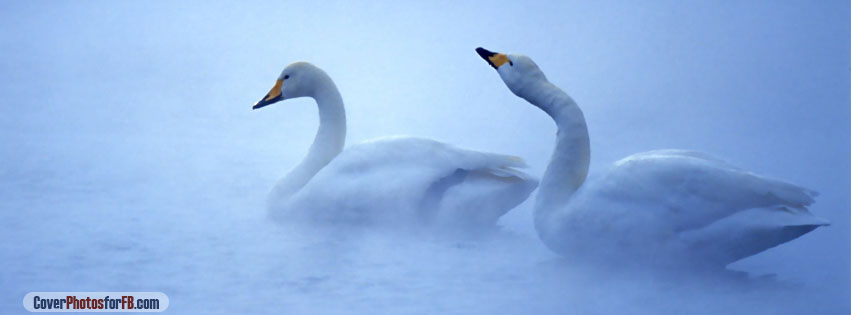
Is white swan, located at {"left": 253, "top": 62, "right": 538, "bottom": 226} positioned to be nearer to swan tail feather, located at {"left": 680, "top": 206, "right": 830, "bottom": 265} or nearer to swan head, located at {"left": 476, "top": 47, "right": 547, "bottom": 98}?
swan head, located at {"left": 476, "top": 47, "right": 547, "bottom": 98}

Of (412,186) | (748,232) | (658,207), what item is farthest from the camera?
(412,186)

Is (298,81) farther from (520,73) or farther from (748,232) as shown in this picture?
(748,232)

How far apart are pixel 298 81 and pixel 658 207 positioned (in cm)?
208

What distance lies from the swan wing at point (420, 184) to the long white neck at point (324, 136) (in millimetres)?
339

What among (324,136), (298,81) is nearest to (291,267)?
(324,136)

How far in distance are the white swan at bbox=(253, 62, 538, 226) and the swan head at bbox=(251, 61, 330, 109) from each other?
1.76ft

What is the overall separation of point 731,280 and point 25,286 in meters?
2.65

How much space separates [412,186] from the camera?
4.33 metres

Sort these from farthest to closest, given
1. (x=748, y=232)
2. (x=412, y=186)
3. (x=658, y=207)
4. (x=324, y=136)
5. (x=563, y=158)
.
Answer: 1. (x=324, y=136)
2. (x=412, y=186)
3. (x=563, y=158)
4. (x=658, y=207)
5. (x=748, y=232)

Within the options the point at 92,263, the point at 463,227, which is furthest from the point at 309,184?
the point at 92,263

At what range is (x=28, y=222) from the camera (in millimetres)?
4516

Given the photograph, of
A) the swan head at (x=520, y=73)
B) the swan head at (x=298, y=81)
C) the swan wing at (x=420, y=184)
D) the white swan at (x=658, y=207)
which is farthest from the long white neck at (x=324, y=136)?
the white swan at (x=658, y=207)

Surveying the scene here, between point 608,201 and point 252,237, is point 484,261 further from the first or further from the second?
point 252,237

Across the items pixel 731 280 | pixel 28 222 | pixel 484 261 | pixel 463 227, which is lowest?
pixel 731 280
